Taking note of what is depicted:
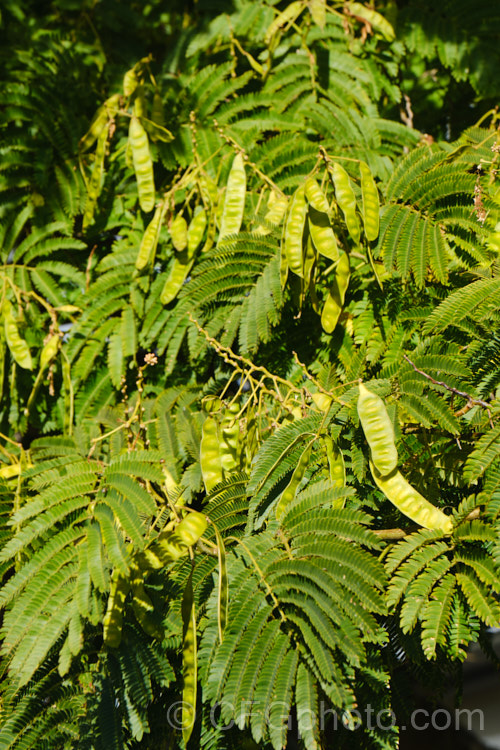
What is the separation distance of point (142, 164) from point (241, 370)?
3.27 ft

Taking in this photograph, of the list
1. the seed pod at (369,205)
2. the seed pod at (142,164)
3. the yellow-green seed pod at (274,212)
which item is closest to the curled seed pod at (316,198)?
the seed pod at (369,205)

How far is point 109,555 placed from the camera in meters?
1.67

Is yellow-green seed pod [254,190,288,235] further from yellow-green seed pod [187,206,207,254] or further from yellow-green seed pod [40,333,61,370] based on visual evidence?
yellow-green seed pod [40,333,61,370]

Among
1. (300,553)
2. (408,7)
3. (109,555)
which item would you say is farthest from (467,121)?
(109,555)

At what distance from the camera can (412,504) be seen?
1644mm

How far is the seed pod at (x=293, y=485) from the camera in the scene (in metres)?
1.74

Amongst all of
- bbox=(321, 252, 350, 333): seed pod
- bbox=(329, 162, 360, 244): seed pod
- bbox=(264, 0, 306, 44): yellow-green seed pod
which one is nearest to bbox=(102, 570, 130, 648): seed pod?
bbox=(321, 252, 350, 333): seed pod

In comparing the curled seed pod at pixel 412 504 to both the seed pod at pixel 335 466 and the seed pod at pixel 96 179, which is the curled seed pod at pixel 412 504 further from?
the seed pod at pixel 96 179

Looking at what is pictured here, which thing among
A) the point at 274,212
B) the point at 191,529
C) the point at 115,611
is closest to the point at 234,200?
the point at 274,212

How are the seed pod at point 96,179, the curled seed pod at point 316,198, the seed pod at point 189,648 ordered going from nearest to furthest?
the seed pod at point 189,648, the curled seed pod at point 316,198, the seed pod at point 96,179

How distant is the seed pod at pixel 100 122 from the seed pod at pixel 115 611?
1814 millimetres

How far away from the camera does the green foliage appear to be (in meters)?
1.59

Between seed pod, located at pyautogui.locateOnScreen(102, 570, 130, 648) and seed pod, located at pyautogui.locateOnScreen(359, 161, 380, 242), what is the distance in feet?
4.05

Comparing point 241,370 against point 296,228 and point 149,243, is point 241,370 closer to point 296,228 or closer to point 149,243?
point 296,228
